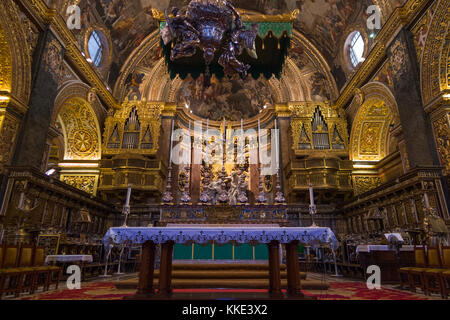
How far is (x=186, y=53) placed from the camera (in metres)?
6.21

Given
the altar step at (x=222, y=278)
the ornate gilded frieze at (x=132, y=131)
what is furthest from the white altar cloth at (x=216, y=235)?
the ornate gilded frieze at (x=132, y=131)

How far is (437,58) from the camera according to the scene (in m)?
7.41

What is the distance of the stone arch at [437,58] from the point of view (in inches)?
279

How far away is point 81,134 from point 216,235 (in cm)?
1131

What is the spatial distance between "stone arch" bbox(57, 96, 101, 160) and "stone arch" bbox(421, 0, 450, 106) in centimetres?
1229

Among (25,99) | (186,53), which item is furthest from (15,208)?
(186,53)

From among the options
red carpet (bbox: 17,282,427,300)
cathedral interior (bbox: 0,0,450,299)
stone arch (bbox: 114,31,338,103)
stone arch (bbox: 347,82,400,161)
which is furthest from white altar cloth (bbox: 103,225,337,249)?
stone arch (bbox: 114,31,338,103)

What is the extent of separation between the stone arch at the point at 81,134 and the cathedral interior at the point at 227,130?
5 centimetres

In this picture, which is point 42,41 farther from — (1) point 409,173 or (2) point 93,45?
(1) point 409,173

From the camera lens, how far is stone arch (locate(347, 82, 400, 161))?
38.0 ft

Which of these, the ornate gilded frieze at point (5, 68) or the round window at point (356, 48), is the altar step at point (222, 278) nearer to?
the ornate gilded frieze at point (5, 68)

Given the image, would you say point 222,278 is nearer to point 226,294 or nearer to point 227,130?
point 226,294

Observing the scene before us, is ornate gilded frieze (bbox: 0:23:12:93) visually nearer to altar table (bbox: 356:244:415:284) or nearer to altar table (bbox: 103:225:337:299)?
altar table (bbox: 103:225:337:299)
